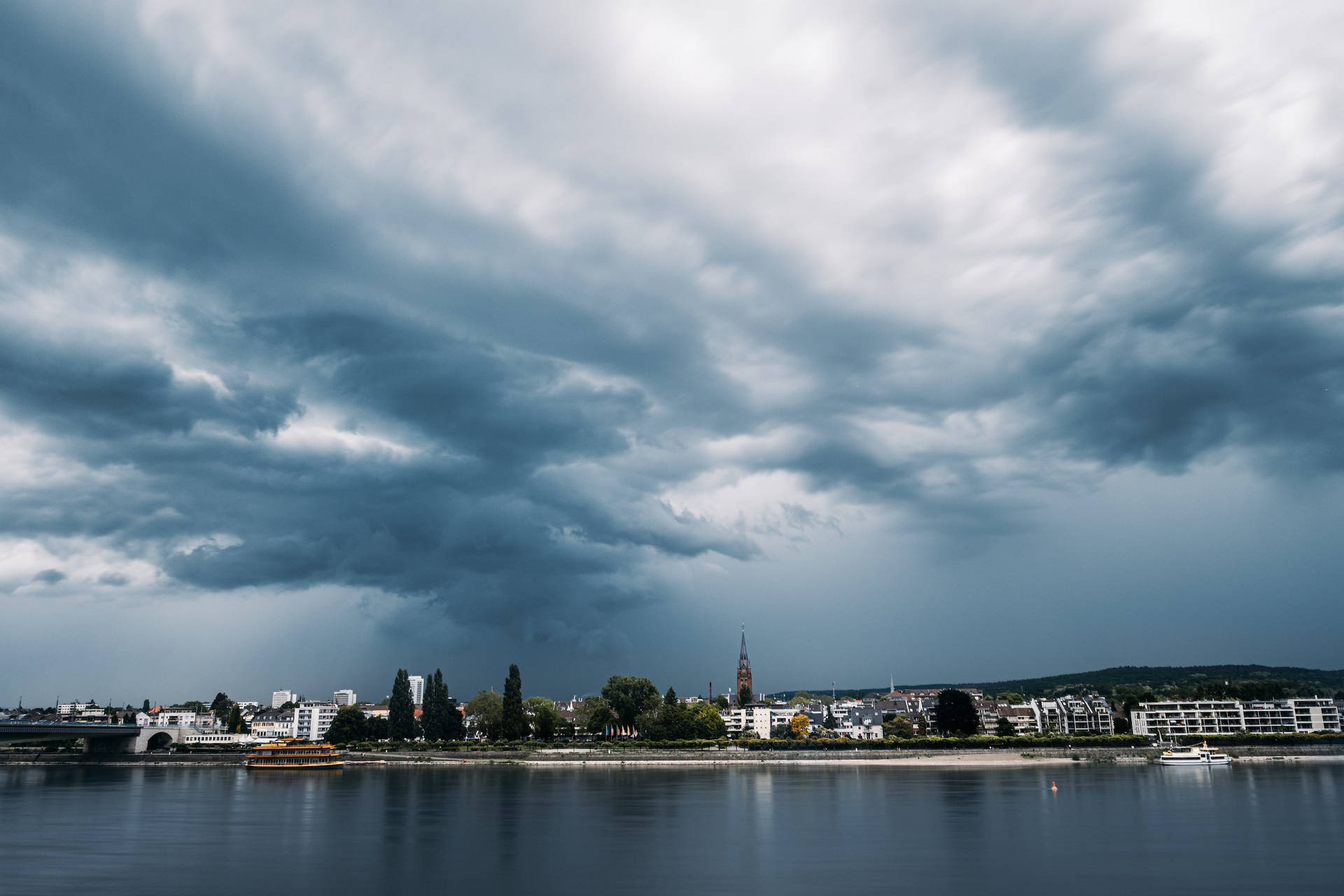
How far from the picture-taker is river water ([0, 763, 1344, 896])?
1558 inches

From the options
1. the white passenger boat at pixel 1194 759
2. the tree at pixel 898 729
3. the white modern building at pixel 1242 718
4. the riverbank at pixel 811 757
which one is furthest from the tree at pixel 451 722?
the white modern building at pixel 1242 718

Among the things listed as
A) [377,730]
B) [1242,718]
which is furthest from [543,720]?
[1242,718]

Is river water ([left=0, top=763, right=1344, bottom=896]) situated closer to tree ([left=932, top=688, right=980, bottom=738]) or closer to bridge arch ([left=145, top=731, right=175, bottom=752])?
tree ([left=932, top=688, right=980, bottom=738])

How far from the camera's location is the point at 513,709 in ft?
479

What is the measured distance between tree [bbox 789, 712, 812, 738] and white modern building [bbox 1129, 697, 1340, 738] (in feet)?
203

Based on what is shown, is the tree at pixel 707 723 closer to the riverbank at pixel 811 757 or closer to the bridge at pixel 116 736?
the riverbank at pixel 811 757

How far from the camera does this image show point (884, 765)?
420ft

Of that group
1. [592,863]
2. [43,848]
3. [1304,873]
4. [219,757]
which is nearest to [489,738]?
[219,757]

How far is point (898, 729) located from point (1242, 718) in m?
63.6

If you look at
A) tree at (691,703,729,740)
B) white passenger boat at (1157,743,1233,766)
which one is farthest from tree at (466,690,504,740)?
white passenger boat at (1157,743,1233,766)

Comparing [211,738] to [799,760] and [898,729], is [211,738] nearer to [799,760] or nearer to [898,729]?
[799,760]

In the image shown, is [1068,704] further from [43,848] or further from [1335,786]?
[43,848]

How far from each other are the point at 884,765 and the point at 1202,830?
7773cm

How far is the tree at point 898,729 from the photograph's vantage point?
16754 cm
